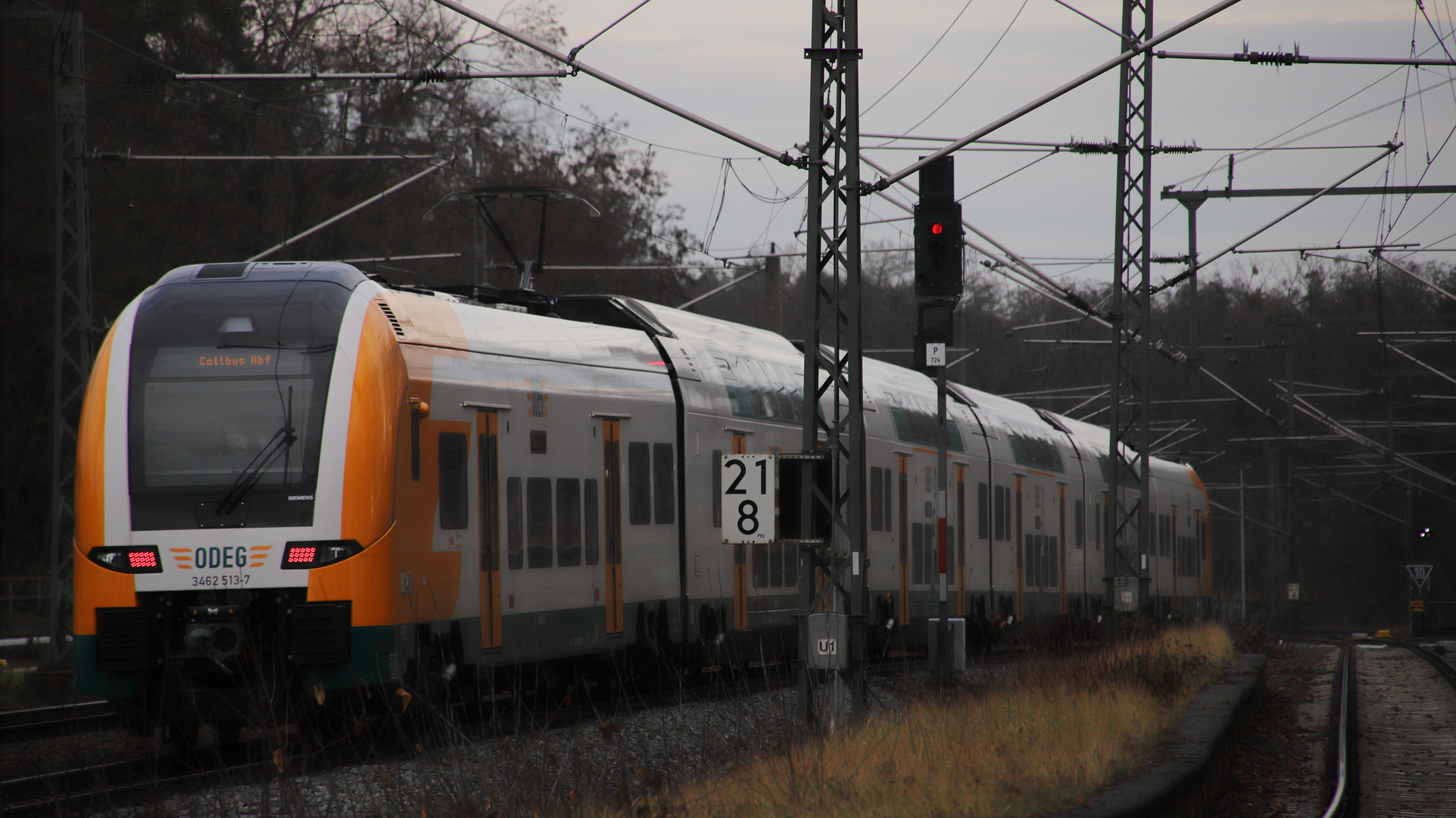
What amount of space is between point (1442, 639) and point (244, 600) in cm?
4377

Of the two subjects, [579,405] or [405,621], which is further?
[579,405]

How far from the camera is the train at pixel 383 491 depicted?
11.4 m

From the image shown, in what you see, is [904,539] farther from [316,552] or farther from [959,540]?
[316,552]

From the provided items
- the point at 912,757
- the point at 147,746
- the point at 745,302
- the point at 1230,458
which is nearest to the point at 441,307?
the point at 147,746

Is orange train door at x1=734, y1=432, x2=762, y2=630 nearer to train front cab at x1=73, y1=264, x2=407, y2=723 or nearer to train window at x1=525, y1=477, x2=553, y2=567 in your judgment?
train window at x1=525, y1=477, x2=553, y2=567

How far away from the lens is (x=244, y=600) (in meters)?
11.4

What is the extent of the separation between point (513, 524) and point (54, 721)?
4.39m

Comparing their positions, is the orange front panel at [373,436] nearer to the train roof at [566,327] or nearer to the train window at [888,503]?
the train roof at [566,327]

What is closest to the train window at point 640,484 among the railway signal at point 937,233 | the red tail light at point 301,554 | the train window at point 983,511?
the railway signal at point 937,233

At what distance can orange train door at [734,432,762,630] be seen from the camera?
17.7 metres

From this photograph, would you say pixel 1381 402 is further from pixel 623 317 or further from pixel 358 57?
pixel 623 317

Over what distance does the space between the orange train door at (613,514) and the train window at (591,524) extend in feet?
0.56

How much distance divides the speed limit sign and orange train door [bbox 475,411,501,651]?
2.07 m

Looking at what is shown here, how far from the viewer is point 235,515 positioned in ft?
37.7
